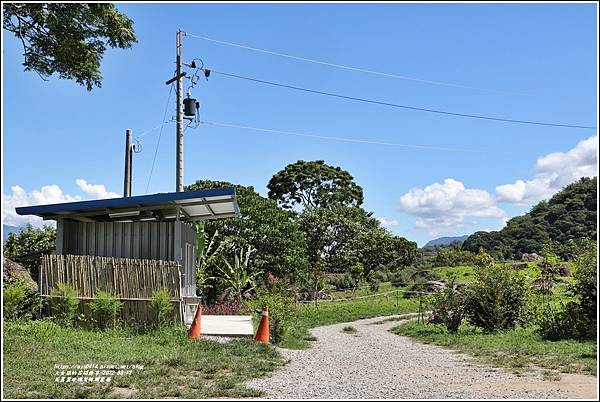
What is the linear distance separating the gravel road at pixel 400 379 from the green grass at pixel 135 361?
1.78ft

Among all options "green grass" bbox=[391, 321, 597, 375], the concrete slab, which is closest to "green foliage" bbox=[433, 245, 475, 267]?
"green grass" bbox=[391, 321, 597, 375]

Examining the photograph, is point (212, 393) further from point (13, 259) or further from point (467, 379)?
point (13, 259)

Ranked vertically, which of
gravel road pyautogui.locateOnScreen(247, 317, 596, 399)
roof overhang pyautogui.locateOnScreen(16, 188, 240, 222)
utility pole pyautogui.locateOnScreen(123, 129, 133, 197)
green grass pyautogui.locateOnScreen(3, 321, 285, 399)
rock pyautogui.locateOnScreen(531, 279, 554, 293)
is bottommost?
gravel road pyautogui.locateOnScreen(247, 317, 596, 399)

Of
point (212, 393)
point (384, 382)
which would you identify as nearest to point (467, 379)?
point (384, 382)

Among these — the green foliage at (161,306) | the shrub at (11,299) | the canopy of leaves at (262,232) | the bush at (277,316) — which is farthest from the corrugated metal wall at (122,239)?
the canopy of leaves at (262,232)

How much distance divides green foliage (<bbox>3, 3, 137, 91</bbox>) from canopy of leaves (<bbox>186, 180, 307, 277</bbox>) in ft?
46.5

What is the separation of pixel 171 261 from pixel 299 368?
17.4 ft

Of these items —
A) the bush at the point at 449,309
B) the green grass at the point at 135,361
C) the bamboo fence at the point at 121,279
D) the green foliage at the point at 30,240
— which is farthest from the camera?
the green foliage at the point at 30,240

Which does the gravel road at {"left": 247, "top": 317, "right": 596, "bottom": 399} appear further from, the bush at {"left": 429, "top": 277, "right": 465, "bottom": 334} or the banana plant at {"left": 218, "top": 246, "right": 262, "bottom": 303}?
the banana plant at {"left": 218, "top": 246, "right": 262, "bottom": 303}

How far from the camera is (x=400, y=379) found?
9086 millimetres

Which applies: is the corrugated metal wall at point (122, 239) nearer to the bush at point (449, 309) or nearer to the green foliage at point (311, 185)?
the bush at point (449, 309)

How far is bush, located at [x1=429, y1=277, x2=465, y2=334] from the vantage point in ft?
57.1

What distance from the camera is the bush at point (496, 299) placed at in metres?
16.9

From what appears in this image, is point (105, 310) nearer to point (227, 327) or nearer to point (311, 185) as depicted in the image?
point (227, 327)
